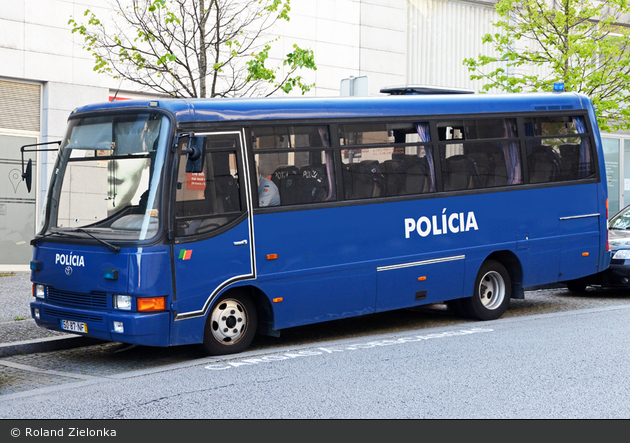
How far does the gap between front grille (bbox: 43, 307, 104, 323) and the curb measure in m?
0.73

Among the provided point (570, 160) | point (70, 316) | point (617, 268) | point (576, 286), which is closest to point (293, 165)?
point (70, 316)

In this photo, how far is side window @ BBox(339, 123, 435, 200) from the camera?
1005cm

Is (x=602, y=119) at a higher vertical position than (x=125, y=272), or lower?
higher

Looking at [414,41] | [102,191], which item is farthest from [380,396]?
[414,41]

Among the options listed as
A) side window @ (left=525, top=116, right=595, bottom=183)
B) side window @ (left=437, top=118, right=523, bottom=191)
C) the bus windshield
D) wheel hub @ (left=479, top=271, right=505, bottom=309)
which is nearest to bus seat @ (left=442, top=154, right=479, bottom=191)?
side window @ (left=437, top=118, right=523, bottom=191)

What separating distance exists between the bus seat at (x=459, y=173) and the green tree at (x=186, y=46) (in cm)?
419

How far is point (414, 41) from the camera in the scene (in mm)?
23406

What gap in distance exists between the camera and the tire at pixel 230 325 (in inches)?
354

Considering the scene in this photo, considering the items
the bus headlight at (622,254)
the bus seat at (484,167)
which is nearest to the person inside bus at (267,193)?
the bus seat at (484,167)

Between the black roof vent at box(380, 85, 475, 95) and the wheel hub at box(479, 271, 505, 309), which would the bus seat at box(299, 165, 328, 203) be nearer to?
the black roof vent at box(380, 85, 475, 95)

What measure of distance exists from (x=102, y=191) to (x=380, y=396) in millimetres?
3713

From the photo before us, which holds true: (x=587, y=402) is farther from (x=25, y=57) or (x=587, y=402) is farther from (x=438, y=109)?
(x=25, y=57)

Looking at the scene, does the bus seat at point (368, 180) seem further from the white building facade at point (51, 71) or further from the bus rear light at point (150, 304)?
the white building facade at point (51, 71)

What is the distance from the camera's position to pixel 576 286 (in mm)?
14555
